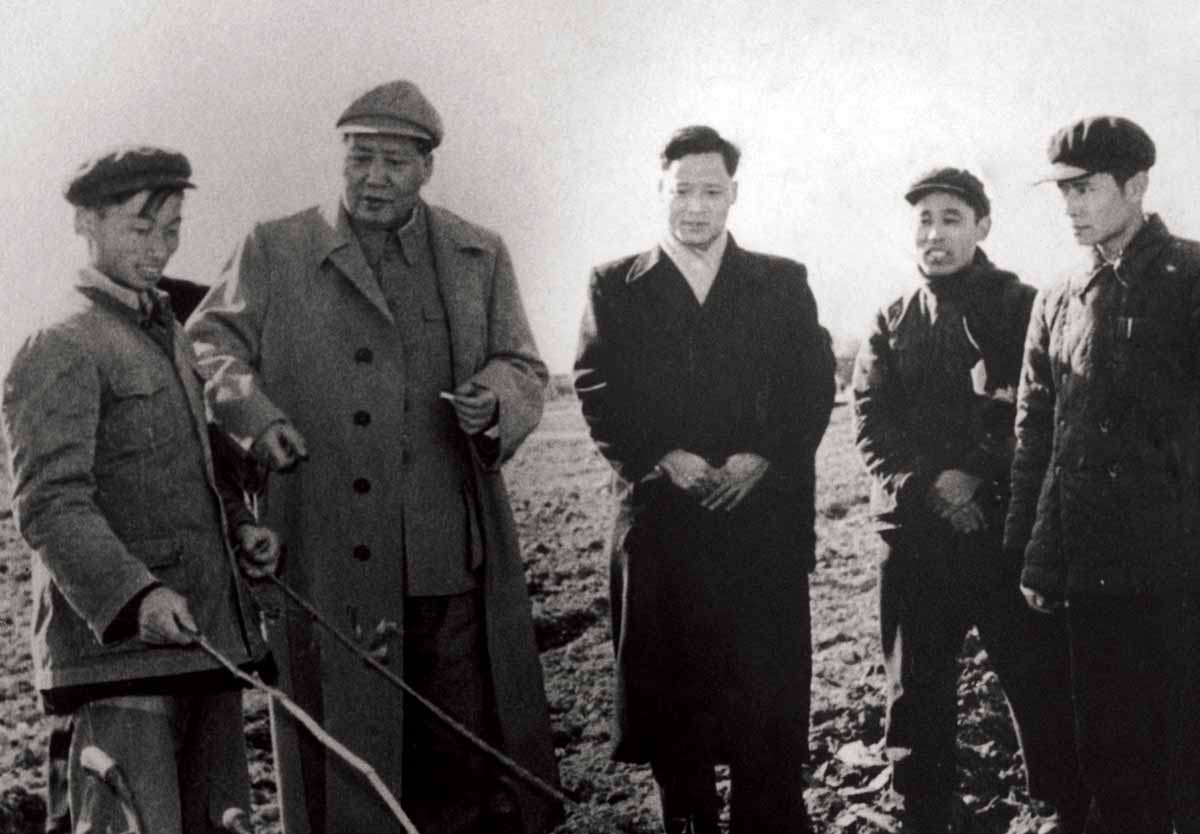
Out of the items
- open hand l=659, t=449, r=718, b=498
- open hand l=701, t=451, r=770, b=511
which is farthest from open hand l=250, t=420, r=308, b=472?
open hand l=701, t=451, r=770, b=511

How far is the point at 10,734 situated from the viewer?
153 inches

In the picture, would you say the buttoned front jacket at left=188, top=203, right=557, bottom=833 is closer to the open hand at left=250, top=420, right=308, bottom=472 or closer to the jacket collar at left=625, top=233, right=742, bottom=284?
the open hand at left=250, top=420, right=308, bottom=472

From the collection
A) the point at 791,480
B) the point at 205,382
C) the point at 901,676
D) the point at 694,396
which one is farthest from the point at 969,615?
the point at 205,382

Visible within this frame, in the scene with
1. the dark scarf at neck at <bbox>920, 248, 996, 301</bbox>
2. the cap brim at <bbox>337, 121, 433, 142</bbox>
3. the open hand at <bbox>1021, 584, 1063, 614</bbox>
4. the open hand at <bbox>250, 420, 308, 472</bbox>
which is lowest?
the open hand at <bbox>1021, 584, 1063, 614</bbox>

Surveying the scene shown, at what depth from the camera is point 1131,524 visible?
2908 millimetres

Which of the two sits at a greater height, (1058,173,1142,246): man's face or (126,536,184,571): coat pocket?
(1058,173,1142,246): man's face

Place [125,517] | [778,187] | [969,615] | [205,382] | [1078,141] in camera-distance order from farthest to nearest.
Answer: [778,187] → [969,615] → [1078,141] → [205,382] → [125,517]

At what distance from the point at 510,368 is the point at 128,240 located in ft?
2.94

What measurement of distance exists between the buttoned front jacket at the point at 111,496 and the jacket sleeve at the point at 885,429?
5.09ft

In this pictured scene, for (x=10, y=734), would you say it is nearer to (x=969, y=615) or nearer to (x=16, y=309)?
(x=16, y=309)

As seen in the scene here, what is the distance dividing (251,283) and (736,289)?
3.86 feet

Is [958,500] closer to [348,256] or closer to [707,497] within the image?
[707,497]

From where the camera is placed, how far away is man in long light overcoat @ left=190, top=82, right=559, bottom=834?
3.06m

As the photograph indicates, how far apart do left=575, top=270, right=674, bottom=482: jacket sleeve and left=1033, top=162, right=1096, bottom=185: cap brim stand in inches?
41.0
